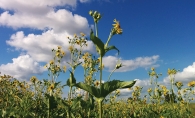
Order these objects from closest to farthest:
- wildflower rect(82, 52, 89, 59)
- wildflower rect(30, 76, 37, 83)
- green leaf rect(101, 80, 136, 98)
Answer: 1. green leaf rect(101, 80, 136, 98)
2. wildflower rect(30, 76, 37, 83)
3. wildflower rect(82, 52, 89, 59)

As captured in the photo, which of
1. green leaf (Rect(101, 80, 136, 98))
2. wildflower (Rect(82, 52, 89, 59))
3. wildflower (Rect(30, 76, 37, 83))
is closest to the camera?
green leaf (Rect(101, 80, 136, 98))

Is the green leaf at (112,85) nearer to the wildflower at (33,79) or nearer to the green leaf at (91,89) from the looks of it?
the green leaf at (91,89)

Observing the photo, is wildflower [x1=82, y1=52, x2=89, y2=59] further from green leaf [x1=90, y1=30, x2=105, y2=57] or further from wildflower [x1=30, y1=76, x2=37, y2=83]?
green leaf [x1=90, y1=30, x2=105, y2=57]

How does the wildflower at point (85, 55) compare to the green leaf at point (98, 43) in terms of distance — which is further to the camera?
the wildflower at point (85, 55)

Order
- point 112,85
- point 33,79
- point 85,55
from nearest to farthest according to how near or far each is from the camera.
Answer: point 112,85 < point 33,79 < point 85,55

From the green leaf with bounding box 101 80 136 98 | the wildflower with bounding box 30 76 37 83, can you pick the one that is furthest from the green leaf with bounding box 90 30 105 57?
the wildflower with bounding box 30 76 37 83

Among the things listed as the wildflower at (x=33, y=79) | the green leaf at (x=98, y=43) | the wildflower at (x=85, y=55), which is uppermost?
the wildflower at (x=85, y=55)

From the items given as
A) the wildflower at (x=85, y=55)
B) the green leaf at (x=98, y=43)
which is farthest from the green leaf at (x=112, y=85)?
the wildflower at (x=85, y=55)

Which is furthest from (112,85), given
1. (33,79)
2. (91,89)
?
(33,79)

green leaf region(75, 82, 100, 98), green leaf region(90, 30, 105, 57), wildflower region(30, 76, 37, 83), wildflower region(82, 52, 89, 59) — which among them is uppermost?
wildflower region(82, 52, 89, 59)

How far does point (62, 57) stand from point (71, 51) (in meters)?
0.43

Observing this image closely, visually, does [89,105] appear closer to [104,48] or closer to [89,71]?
[104,48]

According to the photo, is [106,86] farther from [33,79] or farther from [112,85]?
[33,79]

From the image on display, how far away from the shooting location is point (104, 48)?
303 centimetres
